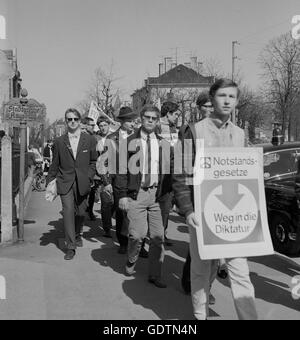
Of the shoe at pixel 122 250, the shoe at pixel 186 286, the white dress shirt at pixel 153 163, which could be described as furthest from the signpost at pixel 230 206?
the shoe at pixel 122 250

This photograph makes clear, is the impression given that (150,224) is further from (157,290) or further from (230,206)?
(230,206)

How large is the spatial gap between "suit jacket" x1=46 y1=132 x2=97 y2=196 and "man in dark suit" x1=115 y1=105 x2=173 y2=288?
4.47ft

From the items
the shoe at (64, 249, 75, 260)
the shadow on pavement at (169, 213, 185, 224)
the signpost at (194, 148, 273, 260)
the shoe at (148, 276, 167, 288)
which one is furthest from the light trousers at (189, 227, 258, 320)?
the shadow on pavement at (169, 213, 185, 224)

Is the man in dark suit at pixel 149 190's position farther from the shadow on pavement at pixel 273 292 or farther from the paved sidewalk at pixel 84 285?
the shadow on pavement at pixel 273 292

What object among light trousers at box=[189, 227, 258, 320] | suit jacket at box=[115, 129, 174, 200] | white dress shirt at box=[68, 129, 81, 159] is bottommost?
light trousers at box=[189, 227, 258, 320]

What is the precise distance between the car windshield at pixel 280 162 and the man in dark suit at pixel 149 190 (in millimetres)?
2596

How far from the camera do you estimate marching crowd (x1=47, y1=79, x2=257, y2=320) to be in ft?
12.0

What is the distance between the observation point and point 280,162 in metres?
7.45

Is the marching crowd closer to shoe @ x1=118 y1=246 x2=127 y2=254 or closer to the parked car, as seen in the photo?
shoe @ x1=118 y1=246 x2=127 y2=254

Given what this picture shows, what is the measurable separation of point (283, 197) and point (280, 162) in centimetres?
87

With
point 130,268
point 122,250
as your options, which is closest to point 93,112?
point 122,250

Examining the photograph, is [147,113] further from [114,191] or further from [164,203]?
[114,191]
